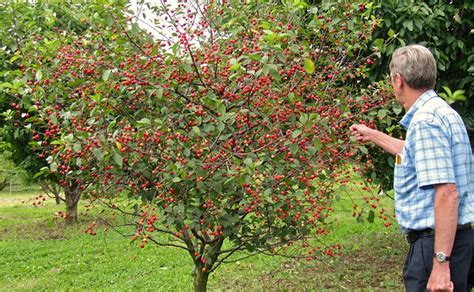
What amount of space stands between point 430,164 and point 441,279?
1.61 ft

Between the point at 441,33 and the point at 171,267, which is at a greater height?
the point at 441,33

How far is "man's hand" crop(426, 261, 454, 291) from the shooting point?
2176 millimetres

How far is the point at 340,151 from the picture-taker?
10.5 ft

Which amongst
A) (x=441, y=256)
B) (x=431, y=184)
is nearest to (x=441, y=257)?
(x=441, y=256)

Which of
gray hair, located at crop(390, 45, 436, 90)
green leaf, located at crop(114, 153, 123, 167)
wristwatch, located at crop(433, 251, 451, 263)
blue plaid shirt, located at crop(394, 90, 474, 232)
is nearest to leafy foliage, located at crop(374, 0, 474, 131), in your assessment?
gray hair, located at crop(390, 45, 436, 90)

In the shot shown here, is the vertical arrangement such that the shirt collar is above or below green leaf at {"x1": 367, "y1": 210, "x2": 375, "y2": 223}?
above

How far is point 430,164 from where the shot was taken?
2.18m

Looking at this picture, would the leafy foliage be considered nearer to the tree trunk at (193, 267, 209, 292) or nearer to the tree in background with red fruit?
the tree in background with red fruit

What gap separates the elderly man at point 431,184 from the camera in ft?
7.11

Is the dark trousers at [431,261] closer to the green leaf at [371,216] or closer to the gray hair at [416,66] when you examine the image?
the gray hair at [416,66]

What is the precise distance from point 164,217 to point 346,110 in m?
1.31

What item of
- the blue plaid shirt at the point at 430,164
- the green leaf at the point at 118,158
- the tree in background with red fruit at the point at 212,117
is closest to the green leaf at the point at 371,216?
the tree in background with red fruit at the point at 212,117

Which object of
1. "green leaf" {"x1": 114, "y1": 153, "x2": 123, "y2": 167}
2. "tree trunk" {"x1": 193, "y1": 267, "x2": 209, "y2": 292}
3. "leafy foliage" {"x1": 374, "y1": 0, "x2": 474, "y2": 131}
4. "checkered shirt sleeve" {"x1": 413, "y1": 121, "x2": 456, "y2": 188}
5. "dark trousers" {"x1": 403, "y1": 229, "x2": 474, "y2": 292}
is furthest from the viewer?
"leafy foliage" {"x1": 374, "y1": 0, "x2": 474, "y2": 131}

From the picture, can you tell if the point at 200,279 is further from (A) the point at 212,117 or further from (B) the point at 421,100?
(B) the point at 421,100
